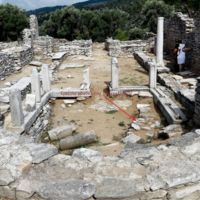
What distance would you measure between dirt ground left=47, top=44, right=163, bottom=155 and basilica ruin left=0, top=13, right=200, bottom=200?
3cm

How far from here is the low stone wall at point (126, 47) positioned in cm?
2191

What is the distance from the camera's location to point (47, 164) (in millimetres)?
4016

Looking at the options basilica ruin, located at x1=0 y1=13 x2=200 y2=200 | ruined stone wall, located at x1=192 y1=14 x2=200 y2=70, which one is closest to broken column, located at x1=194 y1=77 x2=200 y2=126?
basilica ruin, located at x1=0 y1=13 x2=200 y2=200

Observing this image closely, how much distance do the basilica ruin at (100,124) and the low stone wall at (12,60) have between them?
0.05 meters

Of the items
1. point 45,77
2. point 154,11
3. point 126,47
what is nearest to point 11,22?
point 154,11

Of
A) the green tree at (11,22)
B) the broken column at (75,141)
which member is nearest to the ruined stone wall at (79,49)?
the broken column at (75,141)

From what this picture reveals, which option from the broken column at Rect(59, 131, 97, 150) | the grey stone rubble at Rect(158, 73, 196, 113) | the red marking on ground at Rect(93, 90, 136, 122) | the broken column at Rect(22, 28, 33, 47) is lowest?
the red marking on ground at Rect(93, 90, 136, 122)

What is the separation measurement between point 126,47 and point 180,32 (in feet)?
14.4

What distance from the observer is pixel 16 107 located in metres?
8.03

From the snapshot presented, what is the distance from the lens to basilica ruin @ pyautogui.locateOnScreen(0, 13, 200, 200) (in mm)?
3686

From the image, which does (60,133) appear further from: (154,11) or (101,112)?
(154,11)

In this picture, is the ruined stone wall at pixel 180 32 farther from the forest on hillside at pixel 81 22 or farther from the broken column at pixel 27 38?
the forest on hillside at pixel 81 22

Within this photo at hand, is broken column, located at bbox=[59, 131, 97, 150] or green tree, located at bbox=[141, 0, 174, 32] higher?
green tree, located at bbox=[141, 0, 174, 32]

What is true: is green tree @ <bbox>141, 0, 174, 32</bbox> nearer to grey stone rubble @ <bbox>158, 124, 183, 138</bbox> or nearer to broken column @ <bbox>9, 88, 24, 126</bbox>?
grey stone rubble @ <bbox>158, 124, 183, 138</bbox>
